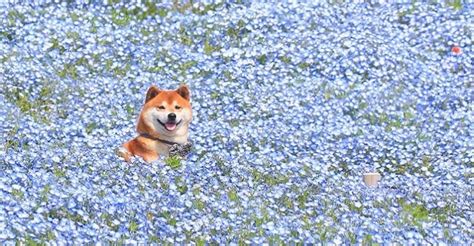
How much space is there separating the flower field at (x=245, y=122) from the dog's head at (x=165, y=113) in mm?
339

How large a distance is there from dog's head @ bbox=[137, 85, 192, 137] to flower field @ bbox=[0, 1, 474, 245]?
1.11ft

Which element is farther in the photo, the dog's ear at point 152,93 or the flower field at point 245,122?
the dog's ear at point 152,93

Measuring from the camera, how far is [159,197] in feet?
32.1

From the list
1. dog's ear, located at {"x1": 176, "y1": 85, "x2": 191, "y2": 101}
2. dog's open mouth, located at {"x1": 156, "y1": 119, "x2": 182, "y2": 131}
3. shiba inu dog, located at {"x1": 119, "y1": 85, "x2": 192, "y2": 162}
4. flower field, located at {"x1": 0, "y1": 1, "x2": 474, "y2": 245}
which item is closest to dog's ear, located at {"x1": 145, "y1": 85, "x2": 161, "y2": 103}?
shiba inu dog, located at {"x1": 119, "y1": 85, "x2": 192, "y2": 162}

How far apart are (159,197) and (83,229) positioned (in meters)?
1.32

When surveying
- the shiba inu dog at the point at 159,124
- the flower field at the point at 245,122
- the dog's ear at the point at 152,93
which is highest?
the dog's ear at the point at 152,93

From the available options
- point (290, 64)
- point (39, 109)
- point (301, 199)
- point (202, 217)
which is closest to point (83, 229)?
point (202, 217)

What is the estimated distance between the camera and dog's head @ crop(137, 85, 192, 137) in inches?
429

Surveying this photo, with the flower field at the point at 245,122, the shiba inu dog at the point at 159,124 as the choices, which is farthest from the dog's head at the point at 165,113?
the flower field at the point at 245,122

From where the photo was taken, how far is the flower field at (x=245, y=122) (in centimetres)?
930

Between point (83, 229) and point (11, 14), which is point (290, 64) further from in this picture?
point (83, 229)

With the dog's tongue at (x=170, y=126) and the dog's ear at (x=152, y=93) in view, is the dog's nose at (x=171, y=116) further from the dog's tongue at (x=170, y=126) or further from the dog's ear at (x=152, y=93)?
the dog's ear at (x=152, y=93)

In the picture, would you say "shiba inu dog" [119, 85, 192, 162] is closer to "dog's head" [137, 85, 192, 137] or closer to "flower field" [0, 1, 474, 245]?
"dog's head" [137, 85, 192, 137]

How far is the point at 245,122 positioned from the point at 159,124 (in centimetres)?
268
